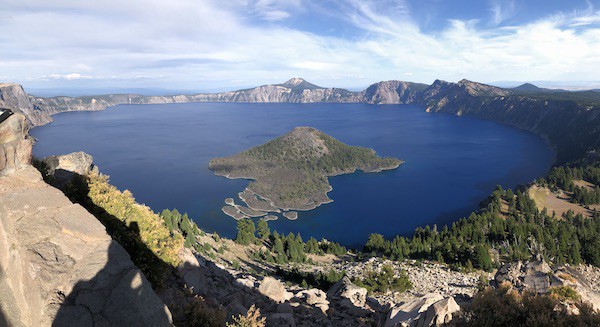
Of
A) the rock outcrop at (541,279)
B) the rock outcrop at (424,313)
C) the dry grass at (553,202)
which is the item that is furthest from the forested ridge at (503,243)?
the rock outcrop at (424,313)

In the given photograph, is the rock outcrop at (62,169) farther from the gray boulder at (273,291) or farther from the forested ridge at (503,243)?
the forested ridge at (503,243)

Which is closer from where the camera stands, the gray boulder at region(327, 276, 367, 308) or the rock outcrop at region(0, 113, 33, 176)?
the rock outcrop at region(0, 113, 33, 176)

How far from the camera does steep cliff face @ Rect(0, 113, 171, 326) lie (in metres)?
12.2

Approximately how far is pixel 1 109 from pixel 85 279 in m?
10.0

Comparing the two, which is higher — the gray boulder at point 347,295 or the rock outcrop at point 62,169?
the rock outcrop at point 62,169

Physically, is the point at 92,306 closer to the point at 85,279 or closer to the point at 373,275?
the point at 85,279

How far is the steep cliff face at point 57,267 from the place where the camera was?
12211 millimetres

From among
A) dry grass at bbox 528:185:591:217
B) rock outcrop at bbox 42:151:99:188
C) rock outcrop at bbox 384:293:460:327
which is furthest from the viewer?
dry grass at bbox 528:185:591:217

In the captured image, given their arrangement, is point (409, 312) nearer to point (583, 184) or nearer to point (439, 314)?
point (439, 314)

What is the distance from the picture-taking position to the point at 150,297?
1383cm

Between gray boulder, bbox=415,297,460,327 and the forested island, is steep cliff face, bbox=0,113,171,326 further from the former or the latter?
the forested island

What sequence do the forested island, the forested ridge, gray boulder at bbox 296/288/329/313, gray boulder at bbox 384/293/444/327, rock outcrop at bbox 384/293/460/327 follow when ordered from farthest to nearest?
the forested island → the forested ridge → gray boulder at bbox 296/288/329/313 → gray boulder at bbox 384/293/444/327 → rock outcrop at bbox 384/293/460/327

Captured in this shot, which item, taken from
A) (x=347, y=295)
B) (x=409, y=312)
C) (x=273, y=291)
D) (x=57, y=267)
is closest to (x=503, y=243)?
(x=347, y=295)

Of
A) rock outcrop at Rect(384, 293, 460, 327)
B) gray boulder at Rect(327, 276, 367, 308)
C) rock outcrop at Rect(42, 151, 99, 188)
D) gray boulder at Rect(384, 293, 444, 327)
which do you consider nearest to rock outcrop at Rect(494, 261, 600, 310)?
gray boulder at Rect(384, 293, 444, 327)
